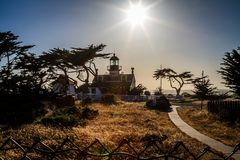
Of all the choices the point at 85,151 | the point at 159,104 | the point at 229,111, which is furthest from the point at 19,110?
the point at 159,104

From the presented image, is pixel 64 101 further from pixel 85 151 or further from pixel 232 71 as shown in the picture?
pixel 85 151

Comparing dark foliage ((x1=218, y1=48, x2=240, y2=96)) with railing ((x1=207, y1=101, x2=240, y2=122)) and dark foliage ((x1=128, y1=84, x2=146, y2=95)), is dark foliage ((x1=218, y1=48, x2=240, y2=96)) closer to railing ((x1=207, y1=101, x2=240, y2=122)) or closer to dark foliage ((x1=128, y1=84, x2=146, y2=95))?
railing ((x1=207, y1=101, x2=240, y2=122))

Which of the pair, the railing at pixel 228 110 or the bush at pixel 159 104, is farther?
the bush at pixel 159 104

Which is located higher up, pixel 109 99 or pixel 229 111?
pixel 109 99

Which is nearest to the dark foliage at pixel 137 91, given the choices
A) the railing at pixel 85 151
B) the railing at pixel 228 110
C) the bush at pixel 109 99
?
the bush at pixel 109 99

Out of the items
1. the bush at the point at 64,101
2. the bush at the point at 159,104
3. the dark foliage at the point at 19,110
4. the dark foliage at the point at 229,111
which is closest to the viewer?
the dark foliage at the point at 19,110

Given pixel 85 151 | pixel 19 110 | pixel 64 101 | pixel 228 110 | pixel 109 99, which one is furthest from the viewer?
pixel 109 99

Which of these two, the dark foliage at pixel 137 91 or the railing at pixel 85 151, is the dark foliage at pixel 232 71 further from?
the dark foliage at pixel 137 91

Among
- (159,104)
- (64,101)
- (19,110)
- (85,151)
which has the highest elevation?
(64,101)

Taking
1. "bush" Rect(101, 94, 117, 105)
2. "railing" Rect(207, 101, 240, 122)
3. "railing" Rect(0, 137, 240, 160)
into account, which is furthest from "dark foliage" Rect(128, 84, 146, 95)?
"railing" Rect(0, 137, 240, 160)

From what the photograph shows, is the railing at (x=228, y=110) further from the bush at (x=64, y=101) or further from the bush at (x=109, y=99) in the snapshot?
the bush at (x=109, y=99)

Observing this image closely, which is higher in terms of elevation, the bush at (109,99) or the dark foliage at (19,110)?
the bush at (109,99)

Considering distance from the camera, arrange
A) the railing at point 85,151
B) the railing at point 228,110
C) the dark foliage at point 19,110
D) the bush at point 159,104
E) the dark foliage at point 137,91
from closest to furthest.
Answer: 1. the railing at point 85,151
2. the dark foliage at point 19,110
3. the railing at point 228,110
4. the bush at point 159,104
5. the dark foliage at point 137,91

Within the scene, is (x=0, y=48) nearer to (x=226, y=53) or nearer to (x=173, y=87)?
(x=226, y=53)
